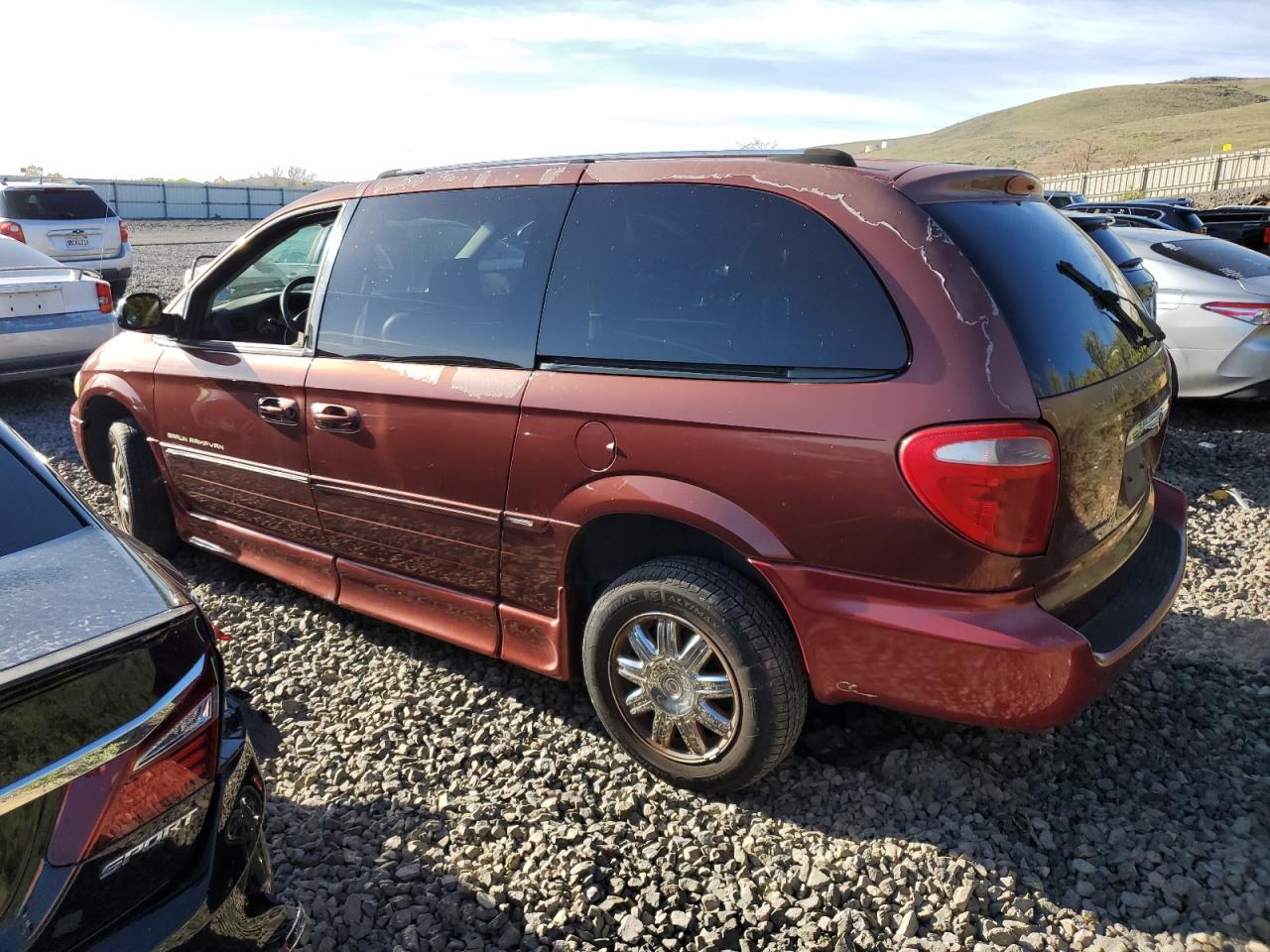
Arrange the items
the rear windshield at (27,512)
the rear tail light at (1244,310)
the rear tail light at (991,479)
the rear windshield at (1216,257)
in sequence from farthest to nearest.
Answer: the rear windshield at (1216,257) → the rear tail light at (1244,310) → the rear tail light at (991,479) → the rear windshield at (27,512)

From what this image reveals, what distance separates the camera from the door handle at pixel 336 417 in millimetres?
3498

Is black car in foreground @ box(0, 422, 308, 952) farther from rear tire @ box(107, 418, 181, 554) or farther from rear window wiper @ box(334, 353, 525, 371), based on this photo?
rear tire @ box(107, 418, 181, 554)

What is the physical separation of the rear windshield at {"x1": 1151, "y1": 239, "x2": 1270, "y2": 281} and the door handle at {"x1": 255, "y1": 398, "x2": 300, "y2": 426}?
7.06 metres

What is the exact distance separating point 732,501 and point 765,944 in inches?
45.1

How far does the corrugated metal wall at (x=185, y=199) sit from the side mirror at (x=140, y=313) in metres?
39.7

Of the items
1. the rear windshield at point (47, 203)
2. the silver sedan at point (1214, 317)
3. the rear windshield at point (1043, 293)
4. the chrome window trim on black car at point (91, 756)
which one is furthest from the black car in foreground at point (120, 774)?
the rear windshield at point (47, 203)

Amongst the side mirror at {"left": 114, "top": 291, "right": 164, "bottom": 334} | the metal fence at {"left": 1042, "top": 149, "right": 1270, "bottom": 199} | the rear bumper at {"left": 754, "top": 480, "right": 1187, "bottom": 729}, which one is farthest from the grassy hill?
the rear bumper at {"left": 754, "top": 480, "right": 1187, "bottom": 729}

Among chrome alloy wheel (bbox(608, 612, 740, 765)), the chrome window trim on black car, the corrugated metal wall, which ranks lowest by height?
chrome alloy wheel (bbox(608, 612, 740, 765))

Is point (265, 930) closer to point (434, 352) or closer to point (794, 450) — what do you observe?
point (794, 450)

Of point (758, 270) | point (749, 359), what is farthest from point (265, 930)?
point (758, 270)

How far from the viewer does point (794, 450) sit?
2520 millimetres

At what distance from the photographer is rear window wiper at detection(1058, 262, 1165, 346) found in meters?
2.87

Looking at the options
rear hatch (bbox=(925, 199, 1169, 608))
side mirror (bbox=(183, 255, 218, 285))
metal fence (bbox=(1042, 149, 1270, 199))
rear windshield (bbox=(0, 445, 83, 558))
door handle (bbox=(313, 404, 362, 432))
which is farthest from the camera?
metal fence (bbox=(1042, 149, 1270, 199))

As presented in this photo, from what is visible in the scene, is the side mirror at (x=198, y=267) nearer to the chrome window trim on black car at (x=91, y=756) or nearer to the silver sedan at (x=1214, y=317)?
the chrome window trim on black car at (x=91, y=756)
